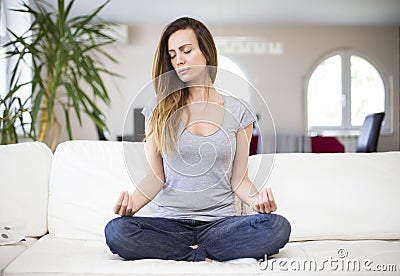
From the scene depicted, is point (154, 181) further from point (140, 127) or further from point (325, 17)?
point (325, 17)

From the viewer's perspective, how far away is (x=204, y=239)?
181 centimetres

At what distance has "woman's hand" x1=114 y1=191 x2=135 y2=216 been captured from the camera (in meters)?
1.72

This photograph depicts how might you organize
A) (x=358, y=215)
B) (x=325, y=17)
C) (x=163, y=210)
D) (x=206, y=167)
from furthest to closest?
(x=325, y=17)
(x=358, y=215)
(x=163, y=210)
(x=206, y=167)

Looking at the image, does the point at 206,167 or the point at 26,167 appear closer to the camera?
the point at 206,167

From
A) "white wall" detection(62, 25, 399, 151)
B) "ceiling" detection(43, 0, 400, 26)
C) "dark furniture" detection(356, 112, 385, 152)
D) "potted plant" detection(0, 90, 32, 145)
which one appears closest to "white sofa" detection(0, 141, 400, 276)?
"potted plant" detection(0, 90, 32, 145)

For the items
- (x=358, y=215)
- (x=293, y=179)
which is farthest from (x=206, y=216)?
(x=358, y=215)

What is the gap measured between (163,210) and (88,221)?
1.11 ft

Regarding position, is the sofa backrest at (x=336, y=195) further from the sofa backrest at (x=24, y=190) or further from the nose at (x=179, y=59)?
the sofa backrest at (x=24, y=190)

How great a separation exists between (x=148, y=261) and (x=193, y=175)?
0.29m

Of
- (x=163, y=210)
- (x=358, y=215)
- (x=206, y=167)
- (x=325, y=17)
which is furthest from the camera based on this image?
(x=325, y=17)

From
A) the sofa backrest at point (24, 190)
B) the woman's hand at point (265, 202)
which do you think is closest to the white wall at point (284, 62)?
the sofa backrest at point (24, 190)

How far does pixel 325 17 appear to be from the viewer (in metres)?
7.49

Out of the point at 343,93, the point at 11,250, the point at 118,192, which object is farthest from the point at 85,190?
the point at 343,93

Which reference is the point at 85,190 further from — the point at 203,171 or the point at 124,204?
the point at 203,171
